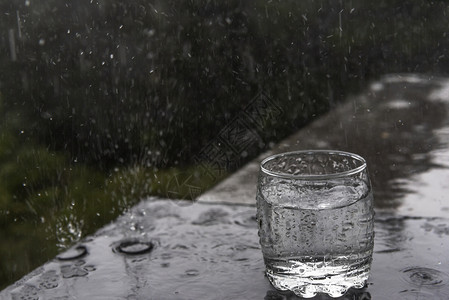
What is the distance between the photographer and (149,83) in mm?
1982

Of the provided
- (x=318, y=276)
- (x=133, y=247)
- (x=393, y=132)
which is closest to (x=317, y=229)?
(x=318, y=276)

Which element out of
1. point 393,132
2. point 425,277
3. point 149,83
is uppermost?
point 149,83

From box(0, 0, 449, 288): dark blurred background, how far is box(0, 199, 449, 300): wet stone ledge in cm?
78

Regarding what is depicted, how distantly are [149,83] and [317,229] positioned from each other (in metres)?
1.35

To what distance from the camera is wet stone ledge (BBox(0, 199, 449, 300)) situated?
753 millimetres

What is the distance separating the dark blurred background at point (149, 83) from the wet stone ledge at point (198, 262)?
78cm

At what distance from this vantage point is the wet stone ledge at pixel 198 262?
2.47 ft

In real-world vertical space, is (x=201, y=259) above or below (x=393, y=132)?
above

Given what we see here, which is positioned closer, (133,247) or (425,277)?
(425,277)

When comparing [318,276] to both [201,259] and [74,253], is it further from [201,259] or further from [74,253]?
[74,253]

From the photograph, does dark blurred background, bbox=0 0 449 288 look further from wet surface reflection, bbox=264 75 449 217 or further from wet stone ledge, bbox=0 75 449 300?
wet stone ledge, bbox=0 75 449 300

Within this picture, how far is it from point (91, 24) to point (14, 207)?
53 centimetres

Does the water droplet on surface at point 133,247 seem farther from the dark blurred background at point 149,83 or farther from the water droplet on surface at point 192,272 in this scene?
the dark blurred background at point 149,83

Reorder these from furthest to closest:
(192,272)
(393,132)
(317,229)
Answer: (393,132) → (192,272) → (317,229)
